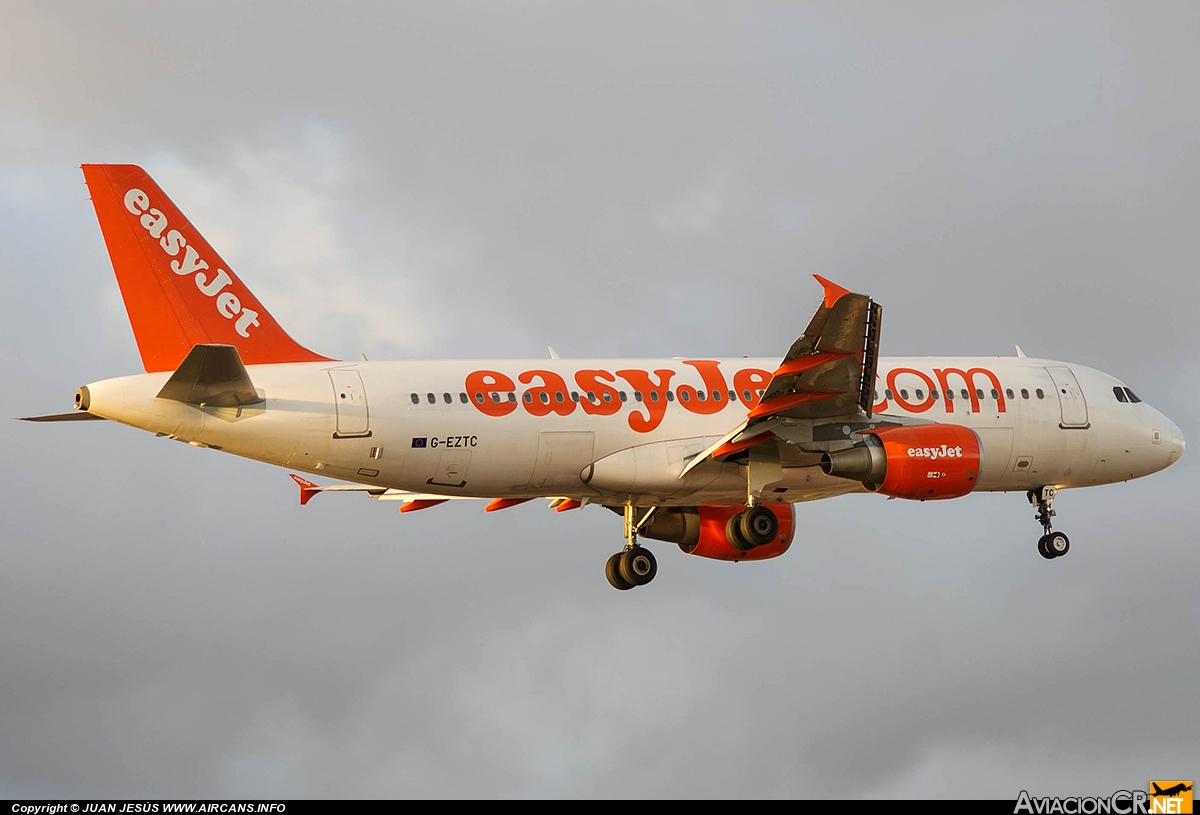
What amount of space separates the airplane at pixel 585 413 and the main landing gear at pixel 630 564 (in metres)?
0.05

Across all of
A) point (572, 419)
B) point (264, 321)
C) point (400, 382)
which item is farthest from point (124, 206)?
point (572, 419)

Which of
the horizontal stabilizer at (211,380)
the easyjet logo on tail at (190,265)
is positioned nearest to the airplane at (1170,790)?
the horizontal stabilizer at (211,380)

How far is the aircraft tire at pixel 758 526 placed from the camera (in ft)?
A: 124

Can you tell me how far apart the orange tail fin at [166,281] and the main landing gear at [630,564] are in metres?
10.3

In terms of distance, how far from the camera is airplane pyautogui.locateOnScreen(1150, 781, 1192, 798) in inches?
1203

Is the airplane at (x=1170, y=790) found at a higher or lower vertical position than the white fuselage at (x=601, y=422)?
lower

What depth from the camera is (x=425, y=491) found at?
36.7m

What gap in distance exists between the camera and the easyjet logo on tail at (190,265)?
34.6 metres

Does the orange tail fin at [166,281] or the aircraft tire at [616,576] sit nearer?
the orange tail fin at [166,281]

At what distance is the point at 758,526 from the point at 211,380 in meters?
13.0

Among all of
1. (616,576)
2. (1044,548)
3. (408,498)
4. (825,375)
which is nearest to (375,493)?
(408,498)

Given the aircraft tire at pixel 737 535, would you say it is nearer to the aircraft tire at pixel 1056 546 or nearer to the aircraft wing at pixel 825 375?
the aircraft wing at pixel 825 375
